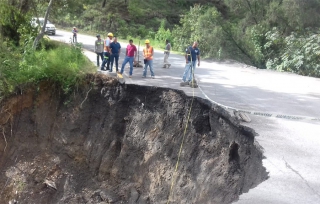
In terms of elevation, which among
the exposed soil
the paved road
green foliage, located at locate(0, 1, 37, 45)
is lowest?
the exposed soil

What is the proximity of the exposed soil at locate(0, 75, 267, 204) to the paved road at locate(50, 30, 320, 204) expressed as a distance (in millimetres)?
1165

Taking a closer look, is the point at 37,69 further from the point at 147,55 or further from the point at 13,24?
the point at 13,24

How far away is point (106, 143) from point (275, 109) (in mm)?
5297

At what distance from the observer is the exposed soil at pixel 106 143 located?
35.2 ft

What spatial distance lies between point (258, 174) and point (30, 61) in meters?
8.14

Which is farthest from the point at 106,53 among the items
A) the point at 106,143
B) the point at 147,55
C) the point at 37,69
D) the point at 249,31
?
the point at 249,31

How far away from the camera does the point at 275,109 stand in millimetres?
12391

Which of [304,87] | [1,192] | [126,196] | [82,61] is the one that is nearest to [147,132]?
[126,196]

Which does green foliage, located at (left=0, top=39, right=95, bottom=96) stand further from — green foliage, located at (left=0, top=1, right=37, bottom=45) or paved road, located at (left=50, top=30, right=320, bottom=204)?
green foliage, located at (left=0, top=1, right=37, bottom=45)

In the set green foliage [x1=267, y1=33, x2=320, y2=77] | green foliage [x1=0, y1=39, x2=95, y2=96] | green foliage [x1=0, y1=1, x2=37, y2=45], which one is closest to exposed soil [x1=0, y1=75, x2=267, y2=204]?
green foliage [x1=0, y1=39, x2=95, y2=96]

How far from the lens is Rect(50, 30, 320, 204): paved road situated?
716 centimetres

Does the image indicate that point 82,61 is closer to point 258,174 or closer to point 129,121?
point 129,121

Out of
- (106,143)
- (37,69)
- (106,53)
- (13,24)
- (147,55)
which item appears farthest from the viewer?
(13,24)

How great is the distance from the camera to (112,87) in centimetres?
1288
